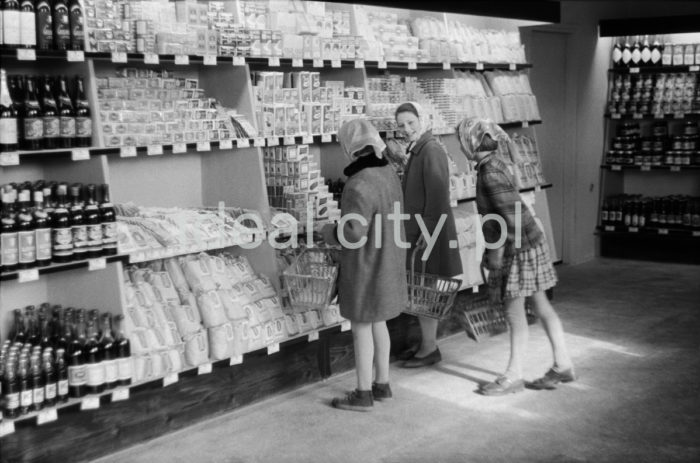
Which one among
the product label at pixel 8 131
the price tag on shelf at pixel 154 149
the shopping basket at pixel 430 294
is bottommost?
the shopping basket at pixel 430 294

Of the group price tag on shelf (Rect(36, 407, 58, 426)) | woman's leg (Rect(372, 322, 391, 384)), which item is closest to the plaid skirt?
woman's leg (Rect(372, 322, 391, 384))

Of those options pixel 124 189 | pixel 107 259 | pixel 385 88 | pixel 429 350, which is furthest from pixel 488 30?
pixel 107 259

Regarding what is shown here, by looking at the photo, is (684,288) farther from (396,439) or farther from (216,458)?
(216,458)

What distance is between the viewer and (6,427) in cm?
416

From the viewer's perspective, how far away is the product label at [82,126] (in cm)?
455

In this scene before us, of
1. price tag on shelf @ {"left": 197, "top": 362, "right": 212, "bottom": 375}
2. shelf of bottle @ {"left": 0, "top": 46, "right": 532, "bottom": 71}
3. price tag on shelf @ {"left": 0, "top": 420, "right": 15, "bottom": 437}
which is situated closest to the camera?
price tag on shelf @ {"left": 0, "top": 420, "right": 15, "bottom": 437}

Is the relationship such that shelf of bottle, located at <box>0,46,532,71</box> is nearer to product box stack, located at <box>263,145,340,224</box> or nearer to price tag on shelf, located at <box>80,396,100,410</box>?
product box stack, located at <box>263,145,340,224</box>

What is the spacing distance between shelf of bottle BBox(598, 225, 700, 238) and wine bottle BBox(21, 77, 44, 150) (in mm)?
7911

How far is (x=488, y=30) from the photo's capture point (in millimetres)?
7852

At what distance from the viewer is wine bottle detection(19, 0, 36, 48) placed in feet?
14.1

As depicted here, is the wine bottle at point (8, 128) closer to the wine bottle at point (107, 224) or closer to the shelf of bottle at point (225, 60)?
the shelf of bottle at point (225, 60)

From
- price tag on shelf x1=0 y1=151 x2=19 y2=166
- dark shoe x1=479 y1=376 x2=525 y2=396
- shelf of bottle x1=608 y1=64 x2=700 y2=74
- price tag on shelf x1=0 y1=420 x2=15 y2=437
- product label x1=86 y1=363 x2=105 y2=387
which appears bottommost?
dark shoe x1=479 y1=376 x2=525 y2=396

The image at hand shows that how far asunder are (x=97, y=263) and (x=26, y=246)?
0.39 m

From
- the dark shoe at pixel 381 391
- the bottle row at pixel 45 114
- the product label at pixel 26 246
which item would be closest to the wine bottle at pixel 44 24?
the bottle row at pixel 45 114
